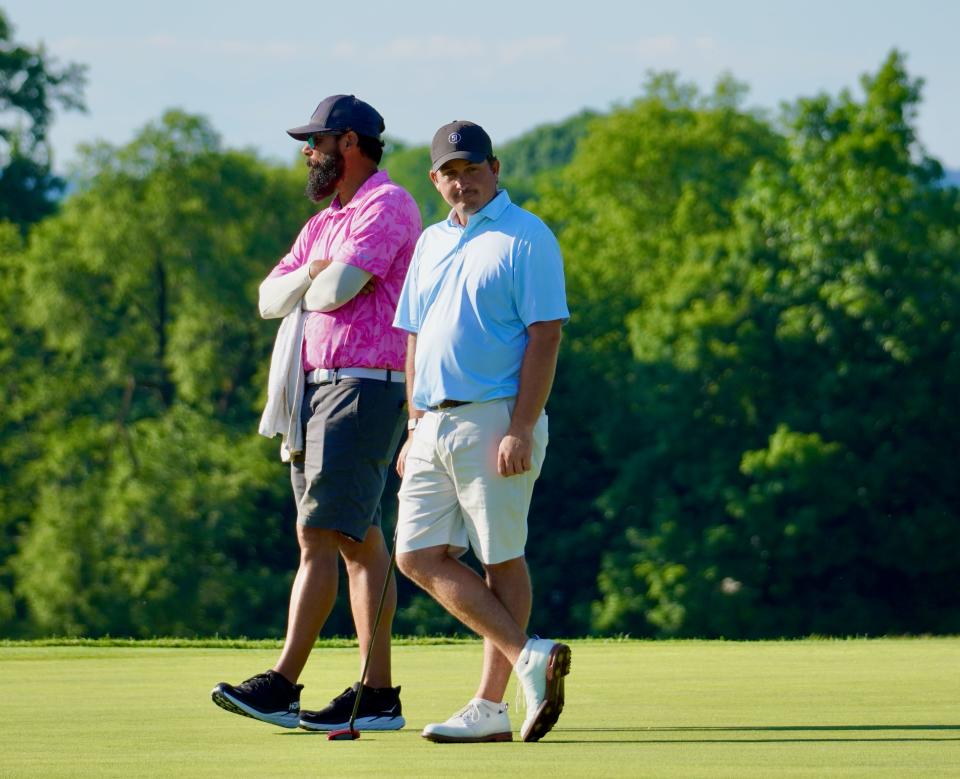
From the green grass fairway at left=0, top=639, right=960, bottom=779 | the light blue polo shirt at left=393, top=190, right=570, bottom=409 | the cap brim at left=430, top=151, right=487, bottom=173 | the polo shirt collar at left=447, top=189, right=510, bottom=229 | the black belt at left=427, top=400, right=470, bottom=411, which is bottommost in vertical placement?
the green grass fairway at left=0, top=639, right=960, bottom=779

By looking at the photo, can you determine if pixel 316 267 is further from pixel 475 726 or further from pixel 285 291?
pixel 475 726

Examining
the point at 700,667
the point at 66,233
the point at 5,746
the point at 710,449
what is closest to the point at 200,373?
the point at 66,233

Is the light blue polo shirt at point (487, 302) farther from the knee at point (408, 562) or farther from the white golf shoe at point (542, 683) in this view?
the white golf shoe at point (542, 683)

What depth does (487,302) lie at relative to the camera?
6137 mm

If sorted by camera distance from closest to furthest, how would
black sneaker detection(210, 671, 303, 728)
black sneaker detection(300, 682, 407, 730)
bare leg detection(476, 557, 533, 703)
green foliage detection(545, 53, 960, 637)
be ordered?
bare leg detection(476, 557, 533, 703)
black sneaker detection(210, 671, 303, 728)
black sneaker detection(300, 682, 407, 730)
green foliage detection(545, 53, 960, 637)

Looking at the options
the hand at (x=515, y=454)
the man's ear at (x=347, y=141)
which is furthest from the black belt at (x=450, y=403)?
the man's ear at (x=347, y=141)

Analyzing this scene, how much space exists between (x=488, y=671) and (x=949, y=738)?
55.7 inches

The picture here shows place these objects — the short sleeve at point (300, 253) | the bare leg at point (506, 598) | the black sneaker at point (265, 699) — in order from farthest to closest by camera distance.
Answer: the short sleeve at point (300, 253) → the black sneaker at point (265, 699) → the bare leg at point (506, 598)

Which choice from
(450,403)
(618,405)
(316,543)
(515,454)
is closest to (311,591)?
(316,543)

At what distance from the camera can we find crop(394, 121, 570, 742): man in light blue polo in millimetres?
6086

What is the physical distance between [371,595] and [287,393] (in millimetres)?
751

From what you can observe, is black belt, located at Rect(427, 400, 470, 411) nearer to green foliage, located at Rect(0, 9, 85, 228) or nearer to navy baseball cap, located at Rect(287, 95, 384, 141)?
navy baseball cap, located at Rect(287, 95, 384, 141)

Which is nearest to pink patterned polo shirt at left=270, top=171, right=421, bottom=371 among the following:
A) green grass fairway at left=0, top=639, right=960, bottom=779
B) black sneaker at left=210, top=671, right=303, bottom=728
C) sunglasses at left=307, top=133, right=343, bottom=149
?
sunglasses at left=307, top=133, right=343, bottom=149

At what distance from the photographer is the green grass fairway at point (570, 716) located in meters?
5.14
